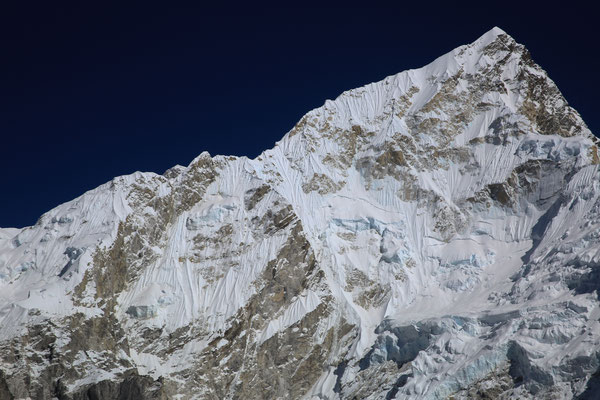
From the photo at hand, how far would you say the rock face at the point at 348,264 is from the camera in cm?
12962

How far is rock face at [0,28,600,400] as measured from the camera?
130m

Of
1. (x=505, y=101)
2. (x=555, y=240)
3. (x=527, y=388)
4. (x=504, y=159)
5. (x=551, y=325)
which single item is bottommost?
(x=527, y=388)

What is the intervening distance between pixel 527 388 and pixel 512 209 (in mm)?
53513

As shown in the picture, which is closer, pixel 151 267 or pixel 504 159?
pixel 151 267

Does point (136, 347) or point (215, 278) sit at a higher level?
point (215, 278)

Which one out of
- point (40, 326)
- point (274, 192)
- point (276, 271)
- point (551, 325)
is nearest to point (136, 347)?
point (40, 326)

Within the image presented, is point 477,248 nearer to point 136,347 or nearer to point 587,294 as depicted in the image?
point 587,294

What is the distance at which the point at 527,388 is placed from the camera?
4599 inches

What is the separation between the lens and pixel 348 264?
160 metres

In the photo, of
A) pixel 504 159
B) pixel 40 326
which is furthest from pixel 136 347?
pixel 504 159

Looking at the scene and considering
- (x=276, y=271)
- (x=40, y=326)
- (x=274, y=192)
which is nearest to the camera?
(x=40, y=326)

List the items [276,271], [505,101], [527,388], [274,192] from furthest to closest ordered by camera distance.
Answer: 1. [505,101]
2. [274,192]
3. [276,271]
4. [527,388]

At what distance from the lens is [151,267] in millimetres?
158375

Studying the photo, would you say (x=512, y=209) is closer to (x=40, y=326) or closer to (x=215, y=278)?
(x=215, y=278)
